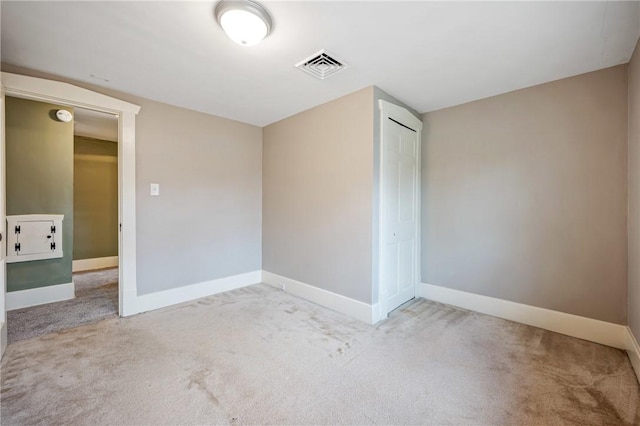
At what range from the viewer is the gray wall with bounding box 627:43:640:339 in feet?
6.32

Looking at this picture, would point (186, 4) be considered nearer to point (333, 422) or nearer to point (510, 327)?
point (333, 422)

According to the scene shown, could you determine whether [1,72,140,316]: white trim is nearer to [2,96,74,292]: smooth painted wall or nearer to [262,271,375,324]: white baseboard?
[2,96,74,292]: smooth painted wall

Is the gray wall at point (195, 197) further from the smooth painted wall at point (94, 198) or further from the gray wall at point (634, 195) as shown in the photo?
the gray wall at point (634, 195)

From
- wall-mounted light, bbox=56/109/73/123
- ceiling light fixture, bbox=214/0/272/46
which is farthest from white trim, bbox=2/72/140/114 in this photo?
ceiling light fixture, bbox=214/0/272/46

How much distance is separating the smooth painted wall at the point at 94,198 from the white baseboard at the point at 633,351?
271 inches

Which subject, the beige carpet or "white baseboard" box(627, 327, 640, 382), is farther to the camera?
"white baseboard" box(627, 327, 640, 382)

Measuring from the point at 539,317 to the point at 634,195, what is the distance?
51.2 inches

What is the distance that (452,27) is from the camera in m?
1.77

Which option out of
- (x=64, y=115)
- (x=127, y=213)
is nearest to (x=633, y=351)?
(x=127, y=213)

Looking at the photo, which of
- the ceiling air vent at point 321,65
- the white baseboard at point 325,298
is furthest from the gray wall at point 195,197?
the ceiling air vent at point 321,65

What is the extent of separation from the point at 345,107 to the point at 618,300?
2.98m

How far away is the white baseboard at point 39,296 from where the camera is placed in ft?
9.81

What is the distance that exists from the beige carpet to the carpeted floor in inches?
8.7

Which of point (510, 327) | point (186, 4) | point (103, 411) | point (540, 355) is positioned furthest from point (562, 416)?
point (186, 4)
